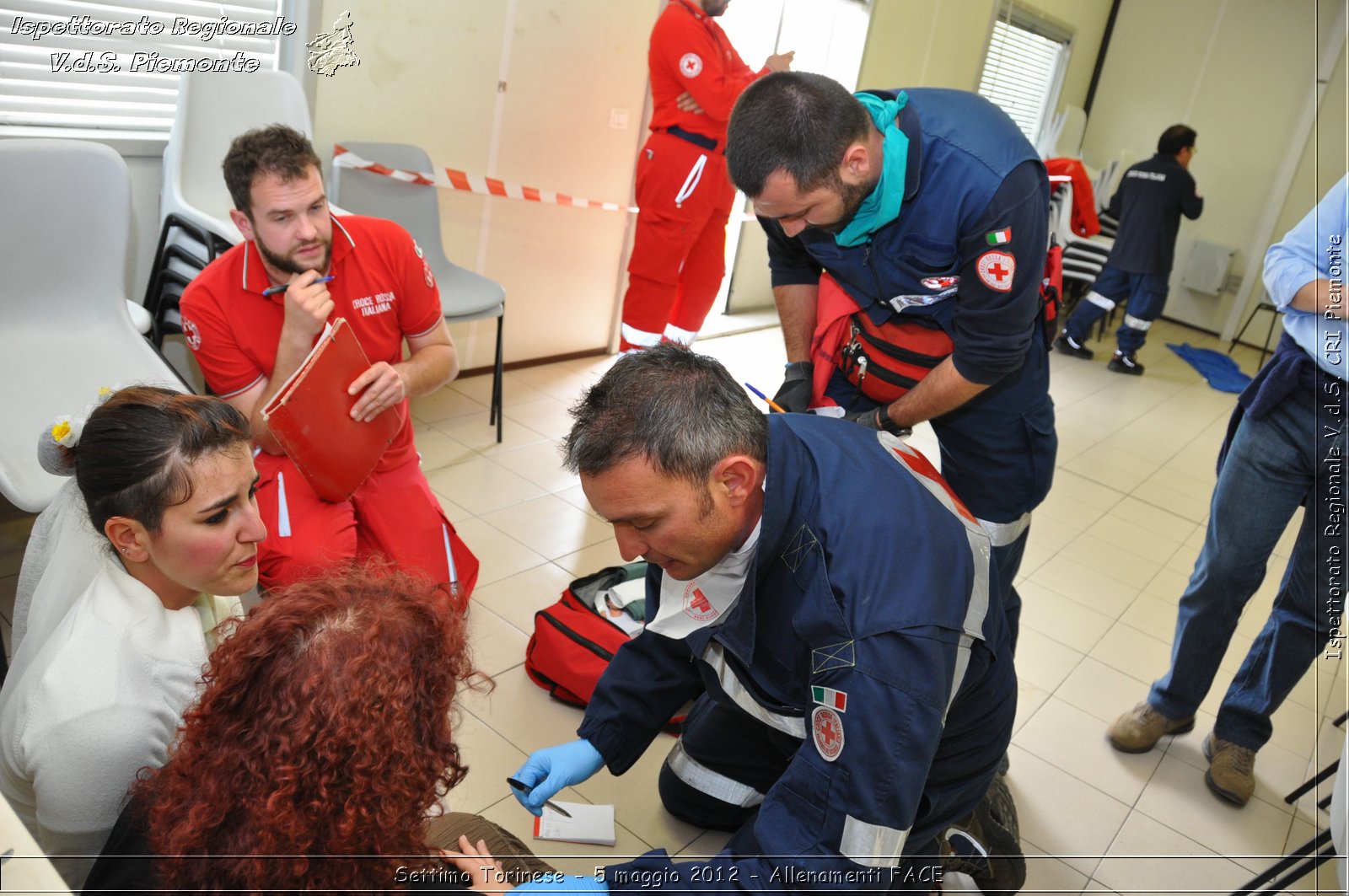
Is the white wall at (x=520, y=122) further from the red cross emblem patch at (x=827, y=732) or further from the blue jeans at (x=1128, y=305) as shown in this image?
the blue jeans at (x=1128, y=305)

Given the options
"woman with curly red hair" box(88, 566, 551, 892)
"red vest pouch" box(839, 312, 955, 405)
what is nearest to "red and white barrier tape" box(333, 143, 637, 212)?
"red vest pouch" box(839, 312, 955, 405)

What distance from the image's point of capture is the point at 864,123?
1927 mm

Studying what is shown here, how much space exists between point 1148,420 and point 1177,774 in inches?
149

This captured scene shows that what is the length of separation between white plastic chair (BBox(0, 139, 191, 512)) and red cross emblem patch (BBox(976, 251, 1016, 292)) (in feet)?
6.59

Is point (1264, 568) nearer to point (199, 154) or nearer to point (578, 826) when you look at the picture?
point (578, 826)

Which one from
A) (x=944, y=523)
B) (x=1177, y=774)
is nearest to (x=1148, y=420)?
(x=1177, y=774)

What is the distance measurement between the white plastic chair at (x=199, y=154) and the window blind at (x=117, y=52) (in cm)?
9

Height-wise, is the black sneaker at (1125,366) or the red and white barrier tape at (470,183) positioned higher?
the red and white barrier tape at (470,183)

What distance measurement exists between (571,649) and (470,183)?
2.30 metres

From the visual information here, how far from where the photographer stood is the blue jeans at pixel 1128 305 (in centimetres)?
667

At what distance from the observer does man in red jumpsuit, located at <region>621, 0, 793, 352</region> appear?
149 inches

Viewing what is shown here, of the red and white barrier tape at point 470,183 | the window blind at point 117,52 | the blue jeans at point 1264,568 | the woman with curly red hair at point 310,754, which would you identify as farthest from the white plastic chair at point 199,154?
the blue jeans at point 1264,568

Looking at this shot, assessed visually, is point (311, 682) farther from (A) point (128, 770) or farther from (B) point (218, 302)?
(B) point (218, 302)

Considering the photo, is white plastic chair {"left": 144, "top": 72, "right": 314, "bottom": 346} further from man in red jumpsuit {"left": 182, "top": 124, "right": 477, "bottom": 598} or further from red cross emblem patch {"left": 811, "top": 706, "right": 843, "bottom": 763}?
red cross emblem patch {"left": 811, "top": 706, "right": 843, "bottom": 763}
